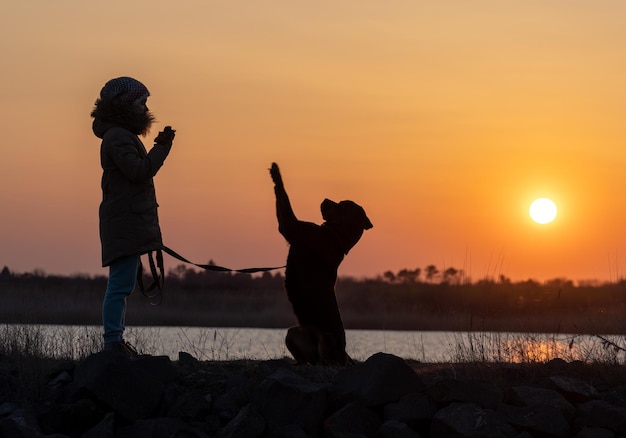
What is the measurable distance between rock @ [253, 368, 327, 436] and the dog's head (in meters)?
2.15

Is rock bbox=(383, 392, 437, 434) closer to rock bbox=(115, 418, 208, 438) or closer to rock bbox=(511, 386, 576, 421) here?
rock bbox=(511, 386, 576, 421)

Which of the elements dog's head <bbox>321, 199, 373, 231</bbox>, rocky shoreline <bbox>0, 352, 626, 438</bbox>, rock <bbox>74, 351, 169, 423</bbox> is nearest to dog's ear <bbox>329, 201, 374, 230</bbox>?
dog's head <bbox>321, 199, 373, 231</bbox>

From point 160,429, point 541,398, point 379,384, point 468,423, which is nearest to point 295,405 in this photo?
point 379,384

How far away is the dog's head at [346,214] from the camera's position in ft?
33.1

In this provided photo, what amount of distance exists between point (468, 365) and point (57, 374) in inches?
163

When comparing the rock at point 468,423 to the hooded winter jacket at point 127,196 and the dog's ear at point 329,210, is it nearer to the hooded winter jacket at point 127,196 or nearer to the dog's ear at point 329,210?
the dog's ear at point 329,210

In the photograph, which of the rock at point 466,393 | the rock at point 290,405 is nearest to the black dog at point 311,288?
the rock at point 290,405

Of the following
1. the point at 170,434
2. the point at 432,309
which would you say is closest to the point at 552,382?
the point at 170,434

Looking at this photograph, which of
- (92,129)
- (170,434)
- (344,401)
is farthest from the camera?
(92,129)

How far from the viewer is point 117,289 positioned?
29.9ft

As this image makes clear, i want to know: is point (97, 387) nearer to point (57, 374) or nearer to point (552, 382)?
point (57, 374)

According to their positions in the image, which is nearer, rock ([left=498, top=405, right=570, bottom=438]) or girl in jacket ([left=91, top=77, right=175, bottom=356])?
rock ([left=498, top=405, right=570, bottom=438])

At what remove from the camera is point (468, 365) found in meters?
9.75

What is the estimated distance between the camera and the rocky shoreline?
8328mm
